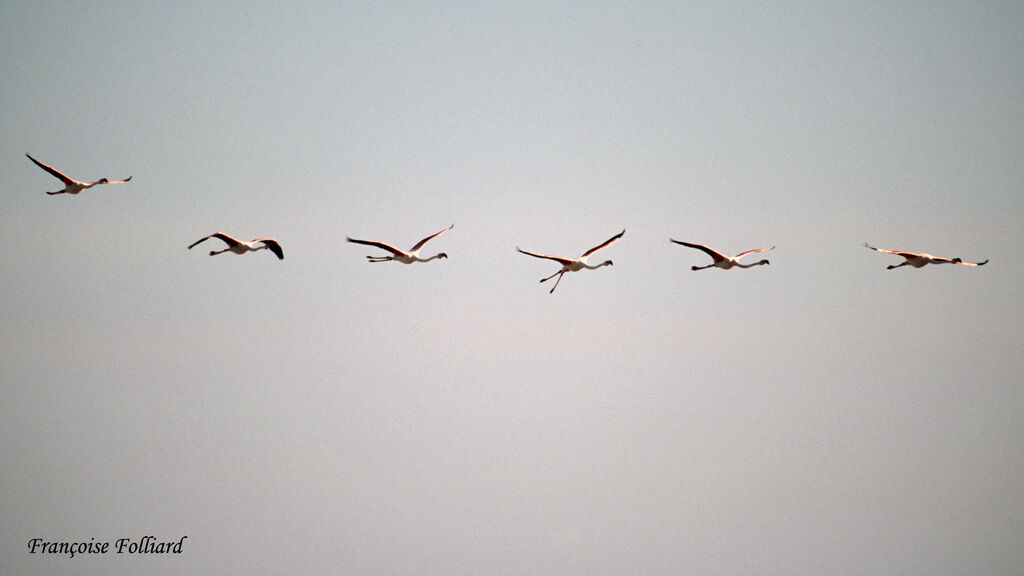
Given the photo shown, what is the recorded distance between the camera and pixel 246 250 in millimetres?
43219

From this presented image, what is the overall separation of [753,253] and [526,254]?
390 inches

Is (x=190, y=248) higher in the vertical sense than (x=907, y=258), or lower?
higher

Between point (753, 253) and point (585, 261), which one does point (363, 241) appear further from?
point (753, 253)

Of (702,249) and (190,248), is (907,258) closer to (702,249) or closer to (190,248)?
(702,249)

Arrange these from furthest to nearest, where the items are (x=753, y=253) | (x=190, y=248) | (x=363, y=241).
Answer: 1. (x=753, y=253)
2. (x=363, y=241)
3. (x=190, y=248)

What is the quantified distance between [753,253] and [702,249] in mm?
3271

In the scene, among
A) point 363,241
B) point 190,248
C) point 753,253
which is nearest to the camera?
point 190,248

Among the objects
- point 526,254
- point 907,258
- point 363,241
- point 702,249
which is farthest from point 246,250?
point 907,258

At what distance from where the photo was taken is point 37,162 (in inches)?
1682

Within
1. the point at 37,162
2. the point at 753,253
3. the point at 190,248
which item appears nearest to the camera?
the point at 190,248

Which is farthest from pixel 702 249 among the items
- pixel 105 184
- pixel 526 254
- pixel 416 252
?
pixel 105 184

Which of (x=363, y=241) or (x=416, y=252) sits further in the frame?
(x=416, y=252)

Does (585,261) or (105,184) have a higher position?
(105,184)

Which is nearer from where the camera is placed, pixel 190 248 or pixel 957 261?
pixel 190 248
